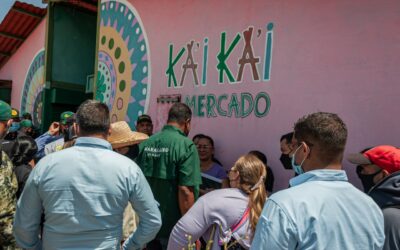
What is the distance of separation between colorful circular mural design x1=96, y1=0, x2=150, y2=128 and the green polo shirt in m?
2.58

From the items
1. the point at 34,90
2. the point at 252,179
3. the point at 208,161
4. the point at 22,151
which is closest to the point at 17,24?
the point at 34,90

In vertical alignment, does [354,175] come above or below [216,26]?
below

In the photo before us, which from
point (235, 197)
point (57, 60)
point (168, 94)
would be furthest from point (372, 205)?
point (57, 60)

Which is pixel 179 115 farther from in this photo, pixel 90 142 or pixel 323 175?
pixel 323 175

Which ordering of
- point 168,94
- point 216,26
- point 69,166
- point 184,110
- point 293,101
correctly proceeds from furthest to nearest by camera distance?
1. point 168,94
2. point 216,26
3. point 293,101
4. point 184,110
5. point 69,166

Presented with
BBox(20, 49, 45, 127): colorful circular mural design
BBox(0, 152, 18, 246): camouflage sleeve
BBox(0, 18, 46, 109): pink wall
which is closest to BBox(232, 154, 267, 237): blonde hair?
BBox(0, 152, 18, 246): camouflage sleeve

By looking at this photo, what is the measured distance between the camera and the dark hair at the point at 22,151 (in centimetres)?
306

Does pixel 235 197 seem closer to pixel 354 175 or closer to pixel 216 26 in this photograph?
pixel 354 175

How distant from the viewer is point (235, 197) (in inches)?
89.4

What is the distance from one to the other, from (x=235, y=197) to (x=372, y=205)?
0.88 m

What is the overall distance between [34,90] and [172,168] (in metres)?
7.28

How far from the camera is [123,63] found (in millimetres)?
6086

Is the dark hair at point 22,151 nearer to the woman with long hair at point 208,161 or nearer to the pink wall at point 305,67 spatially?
the woman with long hair at point 208,161

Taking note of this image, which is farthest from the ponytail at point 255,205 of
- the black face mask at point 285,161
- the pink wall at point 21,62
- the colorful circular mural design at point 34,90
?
the pink wall at point 21,62
